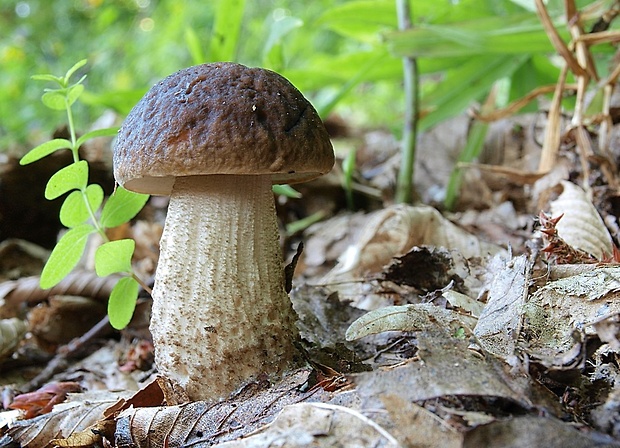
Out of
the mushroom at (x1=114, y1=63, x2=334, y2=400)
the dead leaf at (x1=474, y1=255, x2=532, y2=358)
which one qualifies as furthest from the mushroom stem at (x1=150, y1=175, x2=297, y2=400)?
the dead leaf at (x1=474, y1=255, x2=532, y2=358)

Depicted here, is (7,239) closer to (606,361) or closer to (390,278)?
(390,278)

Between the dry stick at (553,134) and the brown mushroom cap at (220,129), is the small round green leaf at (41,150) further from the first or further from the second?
the dry stick at (553,134)

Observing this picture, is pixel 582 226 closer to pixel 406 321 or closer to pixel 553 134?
pixel 553 134

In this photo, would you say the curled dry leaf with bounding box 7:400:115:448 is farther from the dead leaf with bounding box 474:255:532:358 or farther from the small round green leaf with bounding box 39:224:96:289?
the dead leaf with bounding box 474:255:532:358

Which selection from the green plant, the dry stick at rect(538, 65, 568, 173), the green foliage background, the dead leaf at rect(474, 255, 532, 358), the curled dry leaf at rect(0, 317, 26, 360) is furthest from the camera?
the green foliage background

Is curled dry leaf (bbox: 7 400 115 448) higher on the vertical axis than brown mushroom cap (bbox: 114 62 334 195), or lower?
lower

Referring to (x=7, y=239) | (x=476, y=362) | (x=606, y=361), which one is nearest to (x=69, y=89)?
(x=476, y=362)
